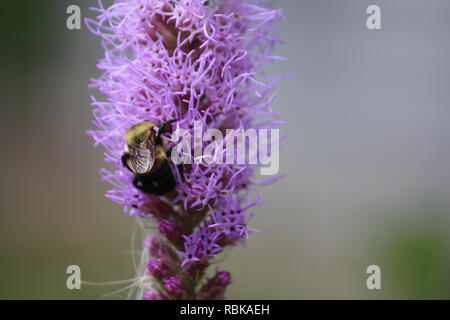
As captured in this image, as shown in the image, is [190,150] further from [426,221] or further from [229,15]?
[426,221]

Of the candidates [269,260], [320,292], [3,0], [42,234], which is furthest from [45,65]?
[320,292]

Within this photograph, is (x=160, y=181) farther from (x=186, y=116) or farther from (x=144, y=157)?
(x=186, y=116)

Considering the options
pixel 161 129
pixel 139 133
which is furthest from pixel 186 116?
pixel 139 133

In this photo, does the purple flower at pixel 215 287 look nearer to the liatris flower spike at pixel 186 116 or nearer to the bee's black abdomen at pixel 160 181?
the liatris flower spike at pixel 186 116

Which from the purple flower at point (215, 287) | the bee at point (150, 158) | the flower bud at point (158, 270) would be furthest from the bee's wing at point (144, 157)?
the purple flower at point (215, 287)

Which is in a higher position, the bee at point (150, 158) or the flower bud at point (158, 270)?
the bee at point (150, 158)

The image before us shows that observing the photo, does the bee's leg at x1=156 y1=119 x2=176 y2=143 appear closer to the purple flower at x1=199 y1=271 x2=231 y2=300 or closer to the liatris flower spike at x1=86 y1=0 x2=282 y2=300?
the liatris flower spike at x1=86 y1=0 x2=282 y2=300
